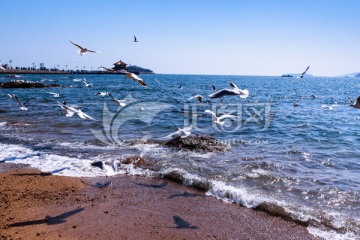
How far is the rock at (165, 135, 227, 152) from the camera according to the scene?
1289cm

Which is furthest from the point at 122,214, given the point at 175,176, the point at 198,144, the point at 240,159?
the point at 198,144

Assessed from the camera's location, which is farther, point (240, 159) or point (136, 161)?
point (240, 159)

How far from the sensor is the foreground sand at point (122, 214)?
6.12 m

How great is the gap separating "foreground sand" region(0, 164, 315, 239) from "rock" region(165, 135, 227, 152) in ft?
13.7

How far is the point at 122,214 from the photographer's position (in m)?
6.89

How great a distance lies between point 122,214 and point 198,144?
6.63 m

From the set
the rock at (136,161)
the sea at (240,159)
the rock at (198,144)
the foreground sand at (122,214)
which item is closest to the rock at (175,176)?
the sea at (240,159)

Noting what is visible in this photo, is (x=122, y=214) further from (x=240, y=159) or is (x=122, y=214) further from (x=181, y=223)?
(x=240, y=159)

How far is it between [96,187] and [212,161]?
435cm

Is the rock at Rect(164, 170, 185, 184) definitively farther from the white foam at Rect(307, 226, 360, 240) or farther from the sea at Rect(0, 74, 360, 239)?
the white foam at Rect(307, 226, 360, 240)

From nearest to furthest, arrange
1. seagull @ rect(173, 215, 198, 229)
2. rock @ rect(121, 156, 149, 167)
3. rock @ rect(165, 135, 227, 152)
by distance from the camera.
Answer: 1. seagull @ rect(173, 215, 198, 229)
2. rock @ rect(121, 156, 149, 167)
3. rock @ rect(165, 135, 227, 152)

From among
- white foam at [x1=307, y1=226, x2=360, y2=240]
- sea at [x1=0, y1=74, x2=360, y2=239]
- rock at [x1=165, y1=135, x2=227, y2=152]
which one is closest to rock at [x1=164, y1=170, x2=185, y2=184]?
sea at [x1=0, y1=74, x2=360, y2=239]

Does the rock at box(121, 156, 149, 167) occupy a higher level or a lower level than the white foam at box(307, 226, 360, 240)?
higher

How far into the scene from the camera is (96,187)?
8469 mm
